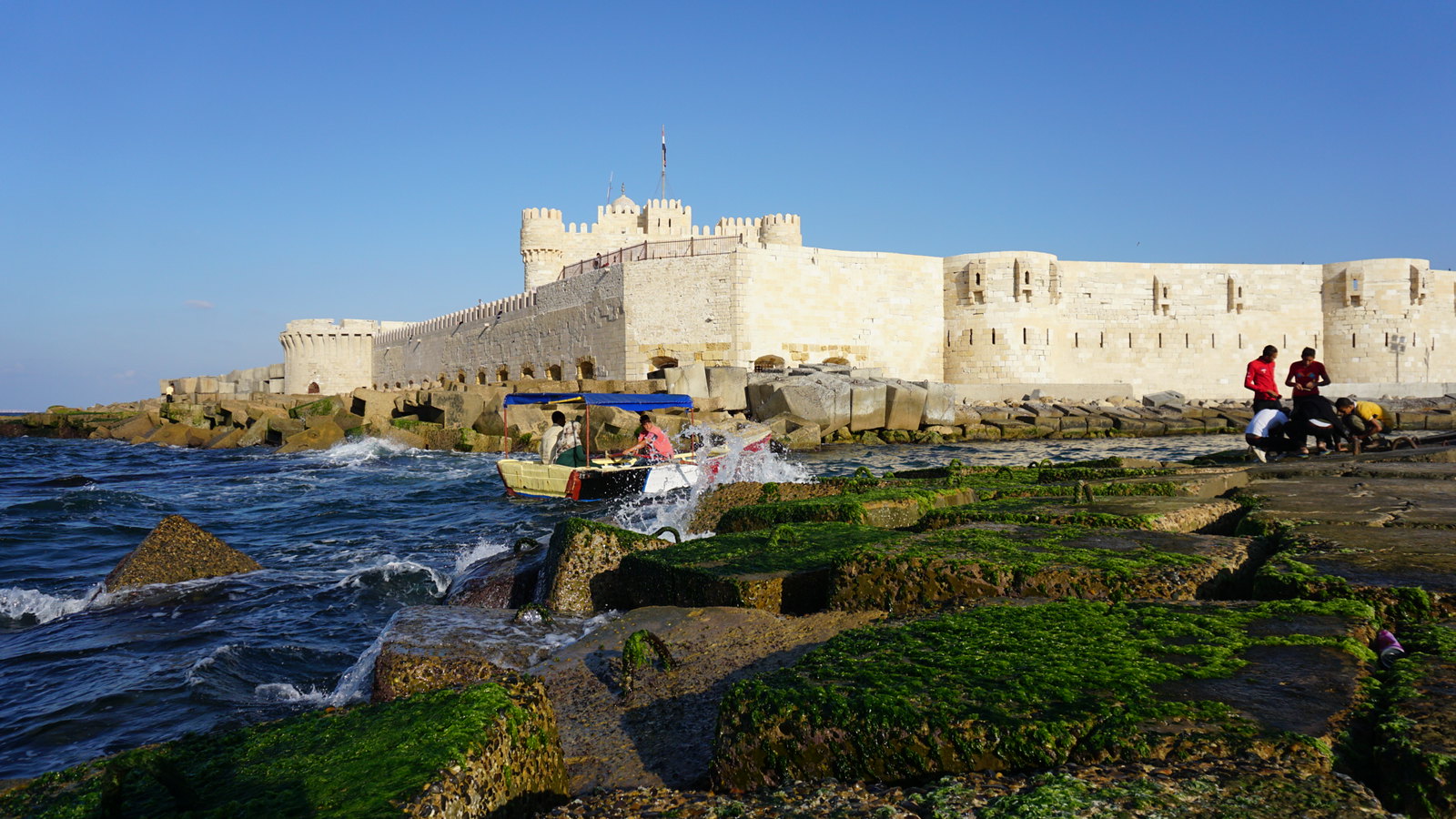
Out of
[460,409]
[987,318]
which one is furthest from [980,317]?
[460,409]

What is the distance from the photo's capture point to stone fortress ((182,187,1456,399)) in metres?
28.1

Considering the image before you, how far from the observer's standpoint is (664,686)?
275cm

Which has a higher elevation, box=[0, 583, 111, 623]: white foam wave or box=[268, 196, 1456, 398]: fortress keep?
box=[268, 196, 1456, 398]: fortress keep

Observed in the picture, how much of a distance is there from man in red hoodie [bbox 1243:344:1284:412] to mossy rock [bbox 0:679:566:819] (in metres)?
8.78

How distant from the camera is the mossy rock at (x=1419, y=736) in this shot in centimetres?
125

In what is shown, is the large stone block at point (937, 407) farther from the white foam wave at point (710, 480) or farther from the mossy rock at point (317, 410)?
the mossy rock at point (317, 410)

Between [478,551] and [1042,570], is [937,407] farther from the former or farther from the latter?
[1042,570]

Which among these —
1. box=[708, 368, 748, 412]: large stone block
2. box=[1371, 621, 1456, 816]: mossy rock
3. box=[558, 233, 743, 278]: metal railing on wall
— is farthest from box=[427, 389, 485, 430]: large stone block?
box=[1371, 621, 1456, 816]: mossy rock

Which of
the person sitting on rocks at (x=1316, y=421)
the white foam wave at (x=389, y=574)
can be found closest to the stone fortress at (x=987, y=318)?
the person sitting on rocks at (x=1316, y=421)

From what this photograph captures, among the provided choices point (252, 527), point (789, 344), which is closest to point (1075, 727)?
point (252, 527)

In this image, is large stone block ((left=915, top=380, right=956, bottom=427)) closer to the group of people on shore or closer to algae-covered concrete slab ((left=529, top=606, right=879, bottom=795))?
the group of people on shore

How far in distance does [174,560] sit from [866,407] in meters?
17.9

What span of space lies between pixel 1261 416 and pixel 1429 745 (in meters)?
8.23

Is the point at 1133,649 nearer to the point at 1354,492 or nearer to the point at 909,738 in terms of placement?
the point at 909,738
